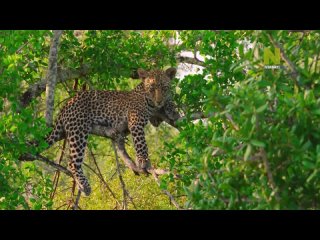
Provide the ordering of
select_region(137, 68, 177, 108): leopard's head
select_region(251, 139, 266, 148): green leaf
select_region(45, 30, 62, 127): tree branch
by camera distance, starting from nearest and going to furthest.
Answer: select_region(251, 139, 266, 148): green leaf
select_region(45, 30, 62, 127): tree branch
select_region(137, 68, 177, 108): leopard's head

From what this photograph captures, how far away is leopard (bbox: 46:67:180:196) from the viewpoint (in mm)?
9805

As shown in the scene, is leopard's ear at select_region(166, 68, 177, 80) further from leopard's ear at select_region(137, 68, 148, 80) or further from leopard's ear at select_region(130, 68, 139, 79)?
leopard's ear at select_region(130, 68, 139, 79)

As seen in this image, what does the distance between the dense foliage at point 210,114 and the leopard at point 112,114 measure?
24 cm

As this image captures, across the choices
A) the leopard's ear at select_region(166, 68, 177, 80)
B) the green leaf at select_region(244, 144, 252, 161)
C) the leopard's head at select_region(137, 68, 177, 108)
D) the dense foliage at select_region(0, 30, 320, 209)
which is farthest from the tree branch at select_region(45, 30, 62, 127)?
the green leaf at select_region(244, 144, 252, 161)

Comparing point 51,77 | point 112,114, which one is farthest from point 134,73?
point 51,77

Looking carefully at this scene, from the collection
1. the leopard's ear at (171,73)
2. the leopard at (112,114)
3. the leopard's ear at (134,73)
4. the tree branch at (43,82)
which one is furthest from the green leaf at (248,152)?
the leopard's ear at (171,73)

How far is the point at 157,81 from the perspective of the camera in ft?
33.2

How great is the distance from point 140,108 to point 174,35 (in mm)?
1025

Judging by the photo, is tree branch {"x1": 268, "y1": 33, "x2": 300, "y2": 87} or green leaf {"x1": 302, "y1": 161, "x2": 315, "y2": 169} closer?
green leaf {"x1": 302, "y1": 161, "x2": 315, "y2": 169}

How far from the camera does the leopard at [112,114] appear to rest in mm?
9805

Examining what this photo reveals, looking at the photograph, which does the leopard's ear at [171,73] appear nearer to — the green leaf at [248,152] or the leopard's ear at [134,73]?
the leopard's ear at [134,73]

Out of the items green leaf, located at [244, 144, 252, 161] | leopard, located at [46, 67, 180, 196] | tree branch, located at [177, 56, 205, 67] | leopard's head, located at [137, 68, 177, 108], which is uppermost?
tree branch, located at [177, 56, 205, 67]

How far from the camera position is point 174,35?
31.7 feet

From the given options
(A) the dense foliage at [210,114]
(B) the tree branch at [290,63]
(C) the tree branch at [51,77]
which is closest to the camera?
(A) the dense foliage at [210,114]
